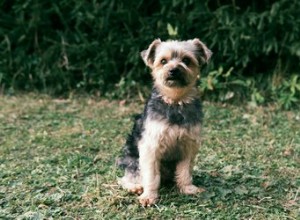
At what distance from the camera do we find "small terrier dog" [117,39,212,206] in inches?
195

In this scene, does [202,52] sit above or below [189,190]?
above

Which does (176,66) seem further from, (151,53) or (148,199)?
(148,199)

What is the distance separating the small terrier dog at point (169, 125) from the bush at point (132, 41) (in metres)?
3.32

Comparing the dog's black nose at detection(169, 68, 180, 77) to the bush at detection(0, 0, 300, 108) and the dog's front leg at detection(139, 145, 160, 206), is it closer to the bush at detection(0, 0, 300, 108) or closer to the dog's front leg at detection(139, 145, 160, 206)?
the dog's front leg at detection(139, 145, 160, 206)

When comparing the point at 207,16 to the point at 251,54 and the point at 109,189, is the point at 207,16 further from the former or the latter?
the point at 109,189

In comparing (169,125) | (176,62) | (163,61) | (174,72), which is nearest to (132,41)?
(163,61)

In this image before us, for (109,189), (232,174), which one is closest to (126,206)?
(109,189)

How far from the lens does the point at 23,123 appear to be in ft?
25.6

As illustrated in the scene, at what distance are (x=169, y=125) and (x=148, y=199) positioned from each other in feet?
2.23

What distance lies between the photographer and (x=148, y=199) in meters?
4.98

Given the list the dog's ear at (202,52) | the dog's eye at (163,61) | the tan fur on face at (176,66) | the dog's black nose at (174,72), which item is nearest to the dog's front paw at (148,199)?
the tan fur on face at (176,66)

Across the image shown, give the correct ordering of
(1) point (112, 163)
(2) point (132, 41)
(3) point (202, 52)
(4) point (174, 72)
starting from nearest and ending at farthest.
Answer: (4) point (174, 72)
(3) point (202, 52)
(1) point (112, 163)
(2) point (132, 41)

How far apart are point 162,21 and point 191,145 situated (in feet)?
13.4

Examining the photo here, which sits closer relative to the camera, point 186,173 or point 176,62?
point 176,62
